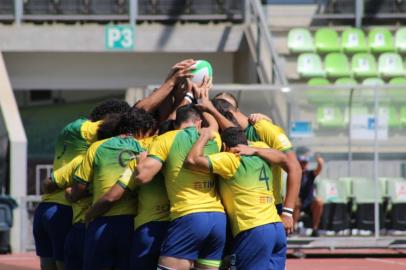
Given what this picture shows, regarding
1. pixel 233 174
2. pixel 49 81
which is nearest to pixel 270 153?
pixel 233 174

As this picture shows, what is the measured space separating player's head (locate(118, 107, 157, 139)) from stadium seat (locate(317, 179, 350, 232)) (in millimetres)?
9424

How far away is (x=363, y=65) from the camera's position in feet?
72.7

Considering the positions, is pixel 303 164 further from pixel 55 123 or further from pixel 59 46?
pixel 55 123

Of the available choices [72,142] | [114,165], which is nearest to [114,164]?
[114,165]

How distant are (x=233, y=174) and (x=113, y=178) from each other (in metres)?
0.89

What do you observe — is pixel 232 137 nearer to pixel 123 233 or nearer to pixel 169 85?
pixel 169 85

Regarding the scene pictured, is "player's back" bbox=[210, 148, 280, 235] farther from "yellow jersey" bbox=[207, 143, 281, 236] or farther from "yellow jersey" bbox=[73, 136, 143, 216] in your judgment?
"yellow jersey" bbox=[73, 136, 143, 216]

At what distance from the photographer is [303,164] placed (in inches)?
647

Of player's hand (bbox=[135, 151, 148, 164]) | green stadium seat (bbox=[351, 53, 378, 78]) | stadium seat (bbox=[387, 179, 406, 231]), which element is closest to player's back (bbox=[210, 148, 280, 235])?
player's hand (bbox=[135, 151, 148, 164])

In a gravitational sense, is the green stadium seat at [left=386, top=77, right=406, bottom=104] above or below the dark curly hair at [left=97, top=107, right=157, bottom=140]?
below

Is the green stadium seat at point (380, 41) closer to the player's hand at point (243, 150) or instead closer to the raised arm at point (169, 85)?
the raised arm at point (169, 85)

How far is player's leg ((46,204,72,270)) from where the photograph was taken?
9133 millimetres

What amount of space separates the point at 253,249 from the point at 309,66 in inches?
577

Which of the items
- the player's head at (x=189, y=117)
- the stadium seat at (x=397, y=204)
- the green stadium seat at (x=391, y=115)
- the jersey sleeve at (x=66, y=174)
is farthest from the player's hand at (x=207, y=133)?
the stadium seat at (x=397, y=204)
